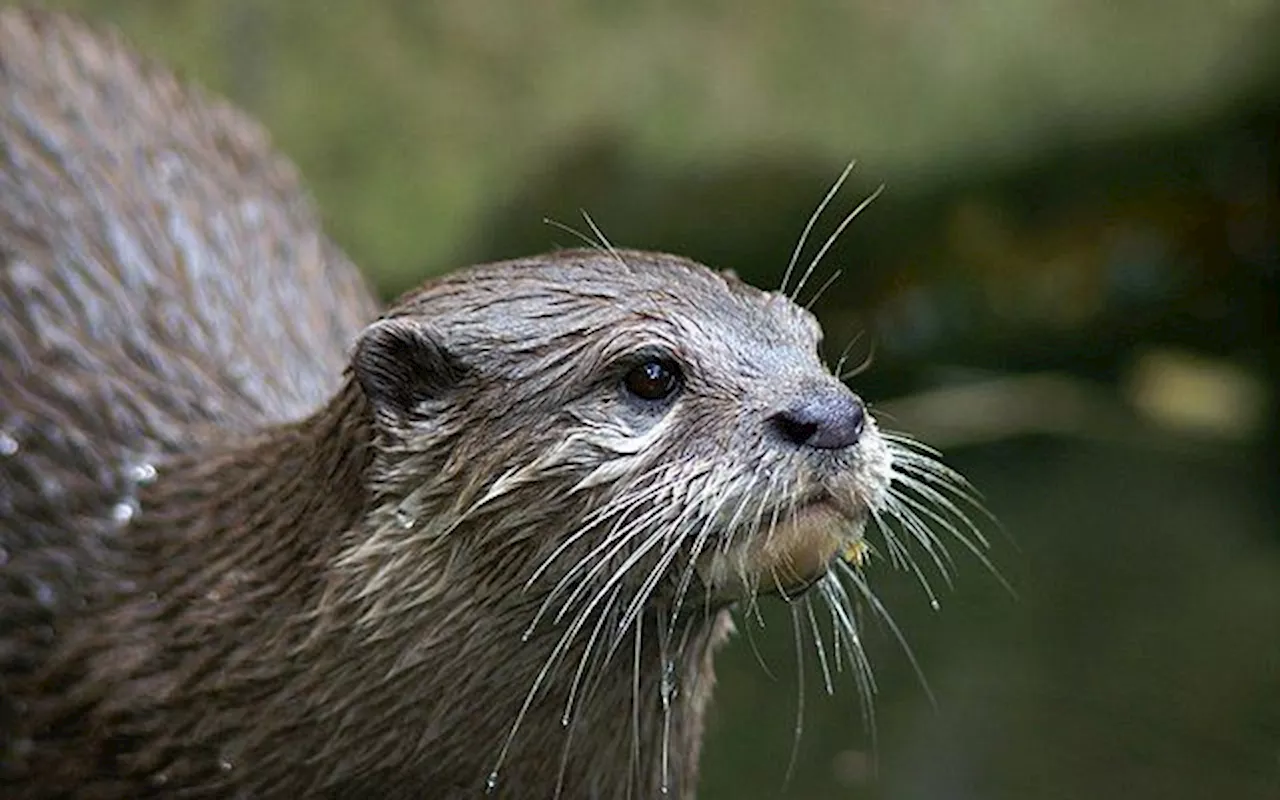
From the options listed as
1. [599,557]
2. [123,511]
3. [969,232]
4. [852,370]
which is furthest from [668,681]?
[969,232]

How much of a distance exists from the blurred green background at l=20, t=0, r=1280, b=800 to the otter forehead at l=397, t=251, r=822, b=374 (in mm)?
1338

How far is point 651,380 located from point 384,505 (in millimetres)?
327

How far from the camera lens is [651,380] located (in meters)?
2.33

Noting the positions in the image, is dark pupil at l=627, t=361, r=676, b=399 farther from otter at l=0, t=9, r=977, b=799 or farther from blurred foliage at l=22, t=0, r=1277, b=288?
blurred foliage at l=22, t=0, r=1277, b=288

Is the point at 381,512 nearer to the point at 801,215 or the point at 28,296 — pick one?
the point at 28,296

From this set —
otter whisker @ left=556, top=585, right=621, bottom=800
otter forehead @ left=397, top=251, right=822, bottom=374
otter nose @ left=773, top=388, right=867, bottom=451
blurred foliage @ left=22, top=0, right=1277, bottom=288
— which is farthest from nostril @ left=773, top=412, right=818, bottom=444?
blurred foliage @ left=22, top=0, right=1277, bottom=288

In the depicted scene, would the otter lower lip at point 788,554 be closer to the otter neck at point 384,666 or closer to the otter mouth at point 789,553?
the otter mouth at point 789,553

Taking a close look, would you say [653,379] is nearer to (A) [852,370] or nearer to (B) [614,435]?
(B) [614,435]

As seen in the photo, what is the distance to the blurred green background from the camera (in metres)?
3.88

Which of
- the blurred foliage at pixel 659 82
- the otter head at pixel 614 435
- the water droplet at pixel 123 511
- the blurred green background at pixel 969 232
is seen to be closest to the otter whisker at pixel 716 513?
the otter head at pixel 614 435

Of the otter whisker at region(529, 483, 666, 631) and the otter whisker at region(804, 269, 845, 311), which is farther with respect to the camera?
the otter whisker at region(804, 269, 845, 311)

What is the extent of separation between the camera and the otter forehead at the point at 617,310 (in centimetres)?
234

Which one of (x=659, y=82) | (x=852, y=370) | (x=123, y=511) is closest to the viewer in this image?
(x=123, y=511)

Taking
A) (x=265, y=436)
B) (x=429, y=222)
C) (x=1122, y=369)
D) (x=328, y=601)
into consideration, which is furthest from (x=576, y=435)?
(x=1122, y=369)
